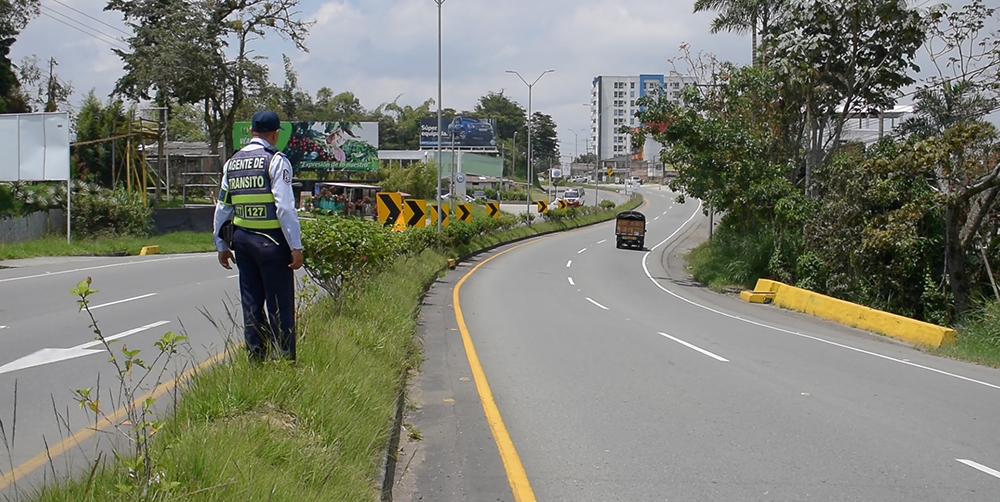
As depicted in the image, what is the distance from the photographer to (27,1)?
50031mm

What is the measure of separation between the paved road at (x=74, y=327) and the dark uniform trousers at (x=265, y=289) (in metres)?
0.53

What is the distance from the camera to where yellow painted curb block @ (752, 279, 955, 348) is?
49.9 feet

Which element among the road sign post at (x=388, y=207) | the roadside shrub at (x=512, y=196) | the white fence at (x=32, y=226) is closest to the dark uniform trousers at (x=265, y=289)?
the road sign post at (x=388, y=207)

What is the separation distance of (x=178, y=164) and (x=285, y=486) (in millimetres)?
73610

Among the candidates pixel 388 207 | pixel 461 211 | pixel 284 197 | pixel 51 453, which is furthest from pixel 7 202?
pixel 284 197

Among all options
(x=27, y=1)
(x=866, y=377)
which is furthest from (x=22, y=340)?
(x=27, y=1)

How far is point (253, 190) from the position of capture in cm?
633

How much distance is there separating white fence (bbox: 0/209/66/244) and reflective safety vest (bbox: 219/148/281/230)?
2587cm

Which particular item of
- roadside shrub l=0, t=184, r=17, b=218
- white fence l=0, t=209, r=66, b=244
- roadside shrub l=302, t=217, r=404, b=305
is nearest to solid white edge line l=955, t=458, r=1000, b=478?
roadside shrub l=302, t=217, r=404, b=305

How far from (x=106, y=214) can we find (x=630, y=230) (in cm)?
2645

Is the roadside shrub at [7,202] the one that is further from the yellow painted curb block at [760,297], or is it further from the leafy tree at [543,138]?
the leafy tree at [543,138]

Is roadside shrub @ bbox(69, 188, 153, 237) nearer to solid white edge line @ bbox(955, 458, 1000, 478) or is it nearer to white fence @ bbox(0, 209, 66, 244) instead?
white fence @ bbox(0, 209, 66, 244)

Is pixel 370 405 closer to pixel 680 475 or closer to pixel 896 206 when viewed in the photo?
pixel 680 475

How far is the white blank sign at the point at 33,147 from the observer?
96.1 ft
